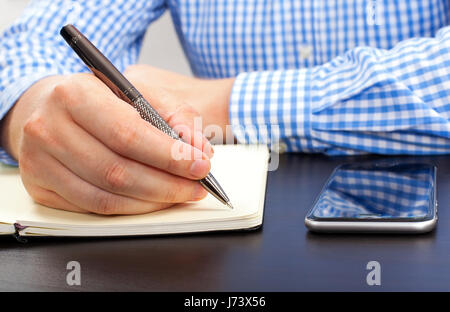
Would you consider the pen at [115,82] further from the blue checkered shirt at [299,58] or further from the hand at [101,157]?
the blue checkered shirt at [299,58]

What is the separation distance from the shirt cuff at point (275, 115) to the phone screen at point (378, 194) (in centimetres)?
9

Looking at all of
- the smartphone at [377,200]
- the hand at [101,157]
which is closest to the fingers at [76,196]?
the hand at [101,157]

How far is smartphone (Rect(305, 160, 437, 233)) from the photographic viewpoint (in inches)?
15.3

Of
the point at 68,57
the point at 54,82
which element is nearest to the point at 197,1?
the point at 68,57

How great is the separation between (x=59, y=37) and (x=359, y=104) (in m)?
0.45

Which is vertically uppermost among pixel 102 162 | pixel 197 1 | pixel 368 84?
pixel 197 1

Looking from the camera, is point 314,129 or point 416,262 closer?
point 416,262

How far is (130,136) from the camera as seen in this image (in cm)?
41

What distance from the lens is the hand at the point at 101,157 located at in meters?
0.41

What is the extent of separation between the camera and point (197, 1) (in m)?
0.97

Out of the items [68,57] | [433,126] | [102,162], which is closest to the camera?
[102,162]
